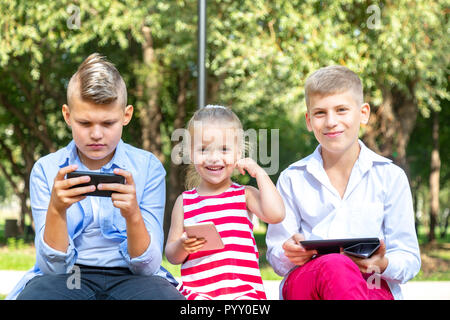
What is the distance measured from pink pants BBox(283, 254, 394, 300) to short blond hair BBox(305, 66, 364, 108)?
2.57 feet

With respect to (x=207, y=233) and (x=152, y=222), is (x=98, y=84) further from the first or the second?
(x=207, y=233)

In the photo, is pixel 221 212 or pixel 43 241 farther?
pixel 221 212

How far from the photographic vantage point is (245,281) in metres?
2.60

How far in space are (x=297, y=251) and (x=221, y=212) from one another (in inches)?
16.2

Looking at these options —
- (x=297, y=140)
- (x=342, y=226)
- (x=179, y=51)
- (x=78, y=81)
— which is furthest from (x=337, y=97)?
(x=297, y=140)

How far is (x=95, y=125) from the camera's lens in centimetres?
254

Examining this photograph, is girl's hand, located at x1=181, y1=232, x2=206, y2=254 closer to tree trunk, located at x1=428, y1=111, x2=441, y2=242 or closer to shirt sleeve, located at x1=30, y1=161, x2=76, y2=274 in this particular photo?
shirt sleeve, located at x1=30, y1=161, x2=76, y2=274

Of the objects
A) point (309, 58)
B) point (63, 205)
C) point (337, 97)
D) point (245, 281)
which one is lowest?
point (245, 281)

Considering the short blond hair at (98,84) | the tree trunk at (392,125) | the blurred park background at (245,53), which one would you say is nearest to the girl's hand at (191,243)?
the short blond hair at (98,84)

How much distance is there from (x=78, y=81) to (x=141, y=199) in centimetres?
60

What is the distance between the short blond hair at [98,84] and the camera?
2523 millimetres

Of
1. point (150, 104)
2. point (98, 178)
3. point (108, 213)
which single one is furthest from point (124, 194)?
point (150, 104)

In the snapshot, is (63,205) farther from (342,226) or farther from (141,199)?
(342,226)
